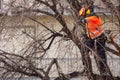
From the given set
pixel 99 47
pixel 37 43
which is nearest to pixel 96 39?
pixel 99 47

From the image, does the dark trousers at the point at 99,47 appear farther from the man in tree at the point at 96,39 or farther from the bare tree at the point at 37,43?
the bare tree at the point at 37,43

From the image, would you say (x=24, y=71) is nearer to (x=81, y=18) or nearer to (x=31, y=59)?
(x=31, y=59)

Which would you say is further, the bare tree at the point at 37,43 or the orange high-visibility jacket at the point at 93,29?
Answer: the orange high-visibility jacket at the point at 93,29

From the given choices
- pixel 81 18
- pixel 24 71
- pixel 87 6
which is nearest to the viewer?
pixel 81 18

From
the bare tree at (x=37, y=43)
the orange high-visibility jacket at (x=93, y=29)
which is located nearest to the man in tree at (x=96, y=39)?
the orange high-visibility jacket at (x=93, y=29)

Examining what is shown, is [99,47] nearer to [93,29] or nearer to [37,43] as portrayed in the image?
[93,29]

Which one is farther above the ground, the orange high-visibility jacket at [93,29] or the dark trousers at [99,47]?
the orange high-visibility jacket at [93,29]

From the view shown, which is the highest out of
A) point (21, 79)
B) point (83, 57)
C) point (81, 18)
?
point (81, 18)

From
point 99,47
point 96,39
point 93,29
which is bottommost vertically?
point 99,47

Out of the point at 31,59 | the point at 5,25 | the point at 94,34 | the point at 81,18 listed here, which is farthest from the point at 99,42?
the point at 5,25

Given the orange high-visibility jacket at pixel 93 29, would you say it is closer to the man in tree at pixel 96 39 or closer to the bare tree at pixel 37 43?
the man in tree at pixel 96 39

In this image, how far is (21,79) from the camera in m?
7.08

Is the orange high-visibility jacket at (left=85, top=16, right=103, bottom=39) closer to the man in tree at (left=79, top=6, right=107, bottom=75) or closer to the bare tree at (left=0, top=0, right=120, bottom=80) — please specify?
the man in tree at (left=79, top=6, right=107, bottom=75)

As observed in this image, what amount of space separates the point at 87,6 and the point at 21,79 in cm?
A: 191
